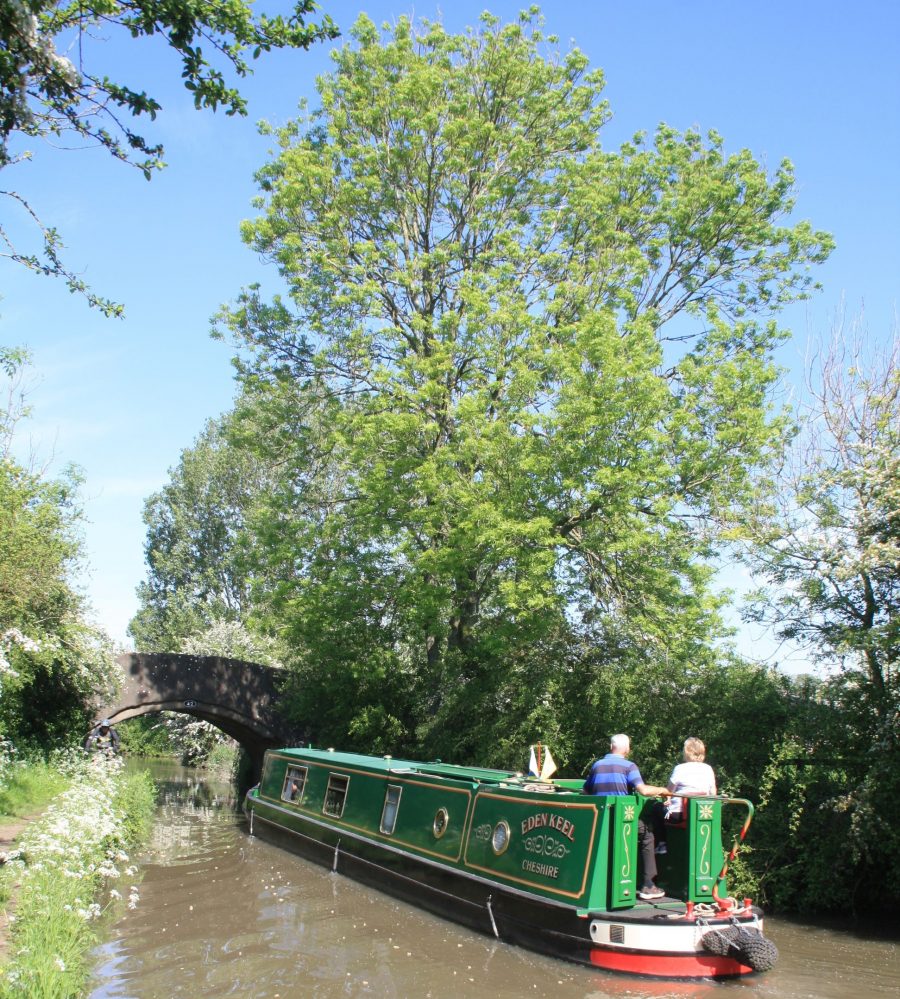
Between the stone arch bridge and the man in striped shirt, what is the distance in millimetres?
15059

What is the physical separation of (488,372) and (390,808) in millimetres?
8862

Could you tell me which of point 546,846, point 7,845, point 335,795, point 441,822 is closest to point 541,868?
point 546,846

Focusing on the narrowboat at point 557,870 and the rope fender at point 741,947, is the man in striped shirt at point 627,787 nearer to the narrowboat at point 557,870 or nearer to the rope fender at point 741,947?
the narrowboat at point 557,870

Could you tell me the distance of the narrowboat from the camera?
296 inches

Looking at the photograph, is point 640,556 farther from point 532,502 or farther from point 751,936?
point 751,936

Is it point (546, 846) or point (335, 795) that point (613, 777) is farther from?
point (335, 795)

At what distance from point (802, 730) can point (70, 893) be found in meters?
9.10

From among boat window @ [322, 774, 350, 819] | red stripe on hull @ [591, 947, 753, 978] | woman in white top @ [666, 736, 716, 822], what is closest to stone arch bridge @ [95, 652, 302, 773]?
boat window @ [322, 774, 350, 819]

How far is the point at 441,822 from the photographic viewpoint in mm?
10406

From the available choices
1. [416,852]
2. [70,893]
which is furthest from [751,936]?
[70,893]

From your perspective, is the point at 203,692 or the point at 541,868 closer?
the point at 541,868

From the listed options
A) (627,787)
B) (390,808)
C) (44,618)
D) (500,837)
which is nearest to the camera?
(627,787)

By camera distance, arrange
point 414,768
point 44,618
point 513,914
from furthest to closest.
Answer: point 44,618 < point 414,768 < point 513,914

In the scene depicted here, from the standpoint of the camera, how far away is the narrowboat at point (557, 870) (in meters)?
7.53
